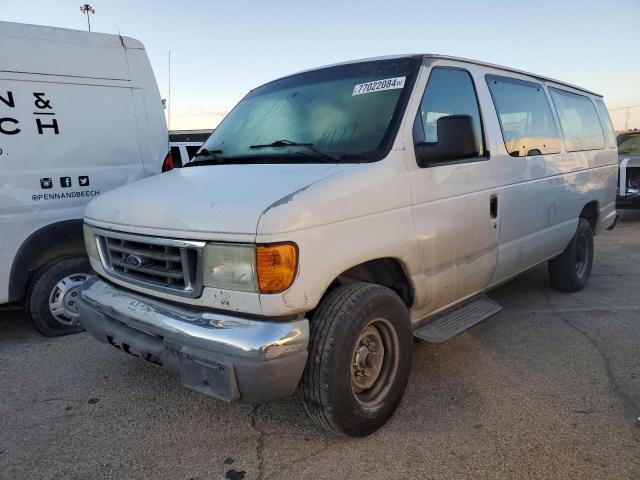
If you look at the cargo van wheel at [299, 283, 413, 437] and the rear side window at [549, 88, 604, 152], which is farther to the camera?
the rear side window at [549, 88, 604, 152]

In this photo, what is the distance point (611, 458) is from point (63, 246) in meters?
4.24

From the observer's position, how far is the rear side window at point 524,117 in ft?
12.8

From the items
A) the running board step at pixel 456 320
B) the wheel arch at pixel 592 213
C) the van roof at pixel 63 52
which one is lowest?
the running board step at pixel 456 320

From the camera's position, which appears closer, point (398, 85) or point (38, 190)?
point (398, 85)

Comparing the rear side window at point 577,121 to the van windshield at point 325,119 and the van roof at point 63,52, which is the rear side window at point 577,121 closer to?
the van windshield at point 325,119

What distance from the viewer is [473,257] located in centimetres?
351

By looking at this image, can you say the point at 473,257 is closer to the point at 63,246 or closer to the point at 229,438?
the point at 229,438

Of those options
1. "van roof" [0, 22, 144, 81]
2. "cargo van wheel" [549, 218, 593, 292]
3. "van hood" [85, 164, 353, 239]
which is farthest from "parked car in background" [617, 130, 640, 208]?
→ "van hood" [85, 164, 353, 239]

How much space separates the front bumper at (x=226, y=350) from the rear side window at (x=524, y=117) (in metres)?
2.44

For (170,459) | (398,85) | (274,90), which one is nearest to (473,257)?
(398,85)

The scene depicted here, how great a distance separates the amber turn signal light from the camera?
2293 mm

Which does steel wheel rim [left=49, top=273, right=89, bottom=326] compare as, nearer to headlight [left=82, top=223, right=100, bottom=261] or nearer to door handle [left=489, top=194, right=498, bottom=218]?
headlight [left=82, top=223, right=100, bottom=261]

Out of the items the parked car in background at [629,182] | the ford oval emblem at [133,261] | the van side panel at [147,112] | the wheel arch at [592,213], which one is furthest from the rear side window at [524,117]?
the parked car in background at [629,182]

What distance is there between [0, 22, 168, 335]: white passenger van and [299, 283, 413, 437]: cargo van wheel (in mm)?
2680
